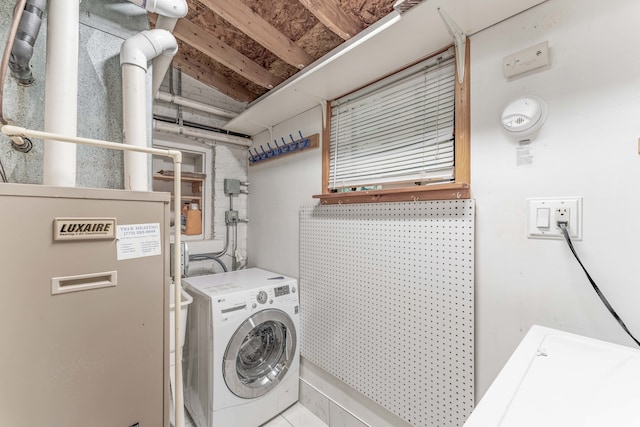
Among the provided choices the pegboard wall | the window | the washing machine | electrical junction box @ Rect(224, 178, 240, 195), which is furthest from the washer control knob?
electrical junction box @ Rect(224, 178, 240, 195)

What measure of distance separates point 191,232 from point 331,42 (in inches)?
82.9

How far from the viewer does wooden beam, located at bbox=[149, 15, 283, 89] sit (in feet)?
6.35

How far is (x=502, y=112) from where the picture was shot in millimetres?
1190

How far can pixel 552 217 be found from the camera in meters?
1.07

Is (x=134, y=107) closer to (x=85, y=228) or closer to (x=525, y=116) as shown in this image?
(x=85, y=228)

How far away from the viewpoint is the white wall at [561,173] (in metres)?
0.94

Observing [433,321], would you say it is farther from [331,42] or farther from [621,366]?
[331,42]

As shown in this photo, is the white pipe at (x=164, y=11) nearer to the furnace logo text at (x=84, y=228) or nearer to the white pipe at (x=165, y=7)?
the white pipe at (x=165, y=7)

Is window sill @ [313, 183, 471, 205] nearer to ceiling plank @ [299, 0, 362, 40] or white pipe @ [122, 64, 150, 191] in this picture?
ceiling plank @ [299, 0, 362, 40]

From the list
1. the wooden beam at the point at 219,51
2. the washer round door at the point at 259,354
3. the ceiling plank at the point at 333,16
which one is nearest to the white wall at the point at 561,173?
the ceiling plank at the point at 333,16

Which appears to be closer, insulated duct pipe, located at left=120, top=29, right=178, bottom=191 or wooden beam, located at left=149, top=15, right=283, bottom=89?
insulated duct pipe, located at left=120, top=29, right=178, bottom=191

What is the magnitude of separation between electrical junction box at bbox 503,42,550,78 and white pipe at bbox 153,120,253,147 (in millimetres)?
2374

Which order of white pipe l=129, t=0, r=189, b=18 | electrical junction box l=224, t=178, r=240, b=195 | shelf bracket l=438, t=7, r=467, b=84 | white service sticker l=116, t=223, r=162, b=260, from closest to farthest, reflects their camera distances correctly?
white service sticker l=116, t=223, r=162, b=260 → white pipe l=129, t=0, r=189, b=18 → shelf bracket l=438, t=7, r=467, b=84 → electrical junction box l=224, t=178, r=240, b=195

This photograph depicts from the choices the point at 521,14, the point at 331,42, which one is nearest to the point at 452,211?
the point at 521,14
